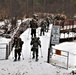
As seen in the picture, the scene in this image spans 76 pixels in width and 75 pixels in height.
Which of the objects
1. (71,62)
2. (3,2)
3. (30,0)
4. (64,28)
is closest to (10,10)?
(3,2)

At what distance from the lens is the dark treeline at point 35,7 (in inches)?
1965

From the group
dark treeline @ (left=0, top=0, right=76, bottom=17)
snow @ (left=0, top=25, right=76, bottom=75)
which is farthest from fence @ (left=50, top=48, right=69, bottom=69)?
dark treeline @ (left=0, top=0, right=76, bottom=17)

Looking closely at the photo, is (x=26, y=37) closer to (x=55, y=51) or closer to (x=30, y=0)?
(x=55, y=51)

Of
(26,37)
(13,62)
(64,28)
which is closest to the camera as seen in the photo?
(13,62)

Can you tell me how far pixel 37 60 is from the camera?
16.5 meters

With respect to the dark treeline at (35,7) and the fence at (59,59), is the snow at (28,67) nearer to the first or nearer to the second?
the fence at (59,59)

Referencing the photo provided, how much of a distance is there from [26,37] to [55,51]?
7.02 meters

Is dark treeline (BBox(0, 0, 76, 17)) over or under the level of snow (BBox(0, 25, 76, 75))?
over

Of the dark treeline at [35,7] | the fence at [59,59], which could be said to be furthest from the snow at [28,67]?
the dark treeline at [35,7]

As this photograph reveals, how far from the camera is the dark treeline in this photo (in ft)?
164

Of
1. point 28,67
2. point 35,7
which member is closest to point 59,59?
point 28,67

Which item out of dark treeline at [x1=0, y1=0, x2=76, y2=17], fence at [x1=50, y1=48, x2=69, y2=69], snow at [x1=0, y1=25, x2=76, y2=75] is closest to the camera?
snow at [x1=0, y1=25, x2=76, y2=75]

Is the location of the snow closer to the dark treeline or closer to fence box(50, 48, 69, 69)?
fence box(50, 48, 69, 69)

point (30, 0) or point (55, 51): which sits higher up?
point (30, 0)
